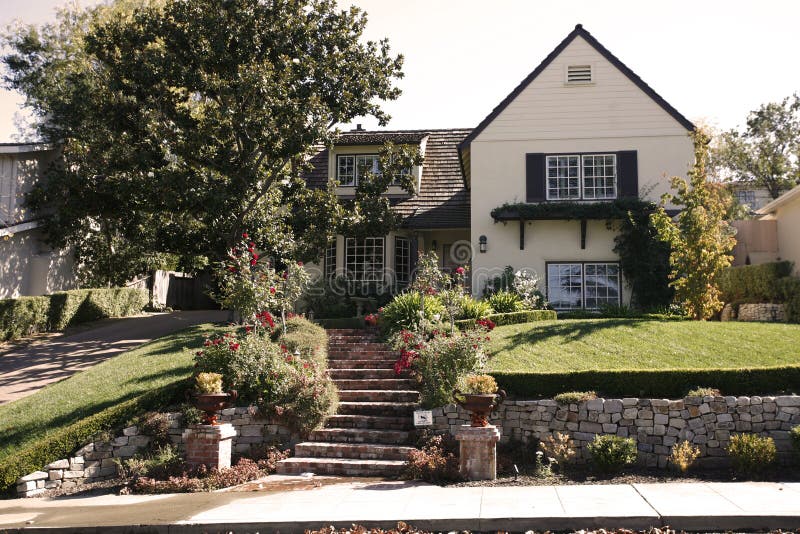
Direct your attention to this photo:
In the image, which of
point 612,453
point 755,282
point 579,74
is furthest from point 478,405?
point 579,74

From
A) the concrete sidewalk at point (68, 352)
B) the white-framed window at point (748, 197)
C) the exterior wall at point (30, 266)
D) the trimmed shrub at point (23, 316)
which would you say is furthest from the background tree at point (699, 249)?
the white-framed window at point (748, 197)

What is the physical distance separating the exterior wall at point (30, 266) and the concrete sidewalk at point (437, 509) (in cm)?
1411

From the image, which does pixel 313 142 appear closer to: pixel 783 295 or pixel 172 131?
pixel 172 131

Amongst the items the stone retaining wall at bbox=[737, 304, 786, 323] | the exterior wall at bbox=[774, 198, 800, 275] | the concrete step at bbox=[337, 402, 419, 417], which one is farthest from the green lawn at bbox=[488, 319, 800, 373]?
the exterior wall at bbox=[774, 198, 800, 275]

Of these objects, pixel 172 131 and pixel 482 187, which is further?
pixel 482 187

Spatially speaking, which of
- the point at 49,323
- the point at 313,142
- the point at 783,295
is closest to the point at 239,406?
the point at 313,142

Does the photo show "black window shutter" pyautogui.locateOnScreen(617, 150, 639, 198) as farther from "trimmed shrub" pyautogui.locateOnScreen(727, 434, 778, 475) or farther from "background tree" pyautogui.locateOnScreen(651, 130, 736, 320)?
"trimmed shrub" pyautogui.locateOnScreen(727, 434, 778, 475)

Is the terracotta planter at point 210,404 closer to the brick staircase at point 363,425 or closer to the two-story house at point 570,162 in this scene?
the brick staircase at point 363,425

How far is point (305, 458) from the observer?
11250mm

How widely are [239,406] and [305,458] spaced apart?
1.64m

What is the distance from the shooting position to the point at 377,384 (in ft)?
44.0

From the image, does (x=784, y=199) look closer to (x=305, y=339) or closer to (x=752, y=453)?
(x=752, y=453)

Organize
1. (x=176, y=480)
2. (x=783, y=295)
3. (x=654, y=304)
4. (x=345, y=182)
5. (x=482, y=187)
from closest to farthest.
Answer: (x=176, y=480) < (x=783, y=295) < (x=654, y=304) < (x=482, y=187) < (x=345, y=182)

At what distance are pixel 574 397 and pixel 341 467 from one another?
4005mm
